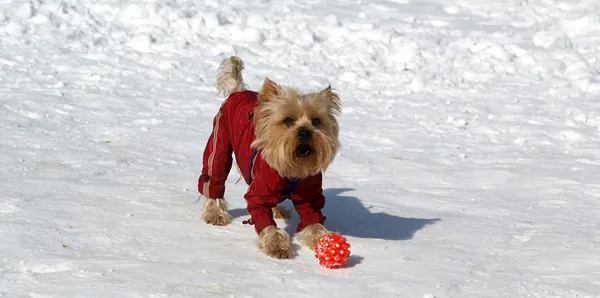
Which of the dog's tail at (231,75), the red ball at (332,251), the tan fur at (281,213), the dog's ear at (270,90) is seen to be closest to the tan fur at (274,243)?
the red ball at (332,251)

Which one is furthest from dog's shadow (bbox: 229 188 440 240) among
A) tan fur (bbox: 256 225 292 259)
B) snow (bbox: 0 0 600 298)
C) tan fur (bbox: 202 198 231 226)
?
tan fur (bbox: 256 225 292 259)

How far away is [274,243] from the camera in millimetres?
4898

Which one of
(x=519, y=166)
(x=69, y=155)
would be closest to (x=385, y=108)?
(x=519, y=166)

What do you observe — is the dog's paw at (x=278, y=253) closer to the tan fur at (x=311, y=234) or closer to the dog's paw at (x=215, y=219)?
the tan fur at (x=311, y=234)

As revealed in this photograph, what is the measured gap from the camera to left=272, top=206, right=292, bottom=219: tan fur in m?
5.94

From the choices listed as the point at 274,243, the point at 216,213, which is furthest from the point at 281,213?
the point at 274,243

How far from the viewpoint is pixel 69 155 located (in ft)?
22.7

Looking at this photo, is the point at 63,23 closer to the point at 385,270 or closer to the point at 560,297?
the point at 385,270

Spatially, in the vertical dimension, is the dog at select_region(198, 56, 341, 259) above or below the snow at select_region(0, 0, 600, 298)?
above

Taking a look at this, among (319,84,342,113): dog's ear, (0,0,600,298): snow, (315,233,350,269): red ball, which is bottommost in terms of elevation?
(0,0,600,298): snow

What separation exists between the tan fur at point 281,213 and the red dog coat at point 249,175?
1.38 ft

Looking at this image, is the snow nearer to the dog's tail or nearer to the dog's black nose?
the dog's black nose

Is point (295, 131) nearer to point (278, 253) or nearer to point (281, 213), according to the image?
point (278, 253)

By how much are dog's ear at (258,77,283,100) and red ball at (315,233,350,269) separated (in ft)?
3.03
